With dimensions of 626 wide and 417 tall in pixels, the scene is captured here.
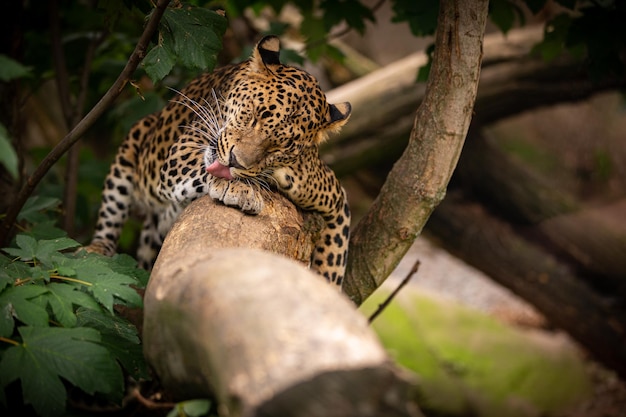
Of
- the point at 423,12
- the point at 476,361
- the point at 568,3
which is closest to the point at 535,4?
the point at 568,3

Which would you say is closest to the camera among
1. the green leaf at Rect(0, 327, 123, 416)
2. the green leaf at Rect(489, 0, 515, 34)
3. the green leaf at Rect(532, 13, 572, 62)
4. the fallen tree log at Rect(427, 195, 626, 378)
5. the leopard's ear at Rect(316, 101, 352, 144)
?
the green leaf at Rect(0, 327, 123, 416)

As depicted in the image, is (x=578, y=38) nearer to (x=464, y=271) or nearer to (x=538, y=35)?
(x=538, y=35)

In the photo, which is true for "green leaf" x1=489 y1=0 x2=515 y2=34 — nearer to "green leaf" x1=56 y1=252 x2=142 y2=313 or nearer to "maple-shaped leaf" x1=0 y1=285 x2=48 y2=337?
"green leaf" x1=56 y1=252 x2=142 y2=313

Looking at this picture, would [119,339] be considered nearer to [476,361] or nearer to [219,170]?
[219,170]

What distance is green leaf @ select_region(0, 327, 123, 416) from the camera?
8.53 feet

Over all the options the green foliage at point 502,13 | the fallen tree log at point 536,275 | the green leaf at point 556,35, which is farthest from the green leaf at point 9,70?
the fallen tree log at point 536,275

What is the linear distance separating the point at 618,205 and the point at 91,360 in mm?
14716

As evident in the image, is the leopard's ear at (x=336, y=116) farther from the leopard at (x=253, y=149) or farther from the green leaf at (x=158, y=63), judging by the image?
the green leaf at (x=158, y=63)

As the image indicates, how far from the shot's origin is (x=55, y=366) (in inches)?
105

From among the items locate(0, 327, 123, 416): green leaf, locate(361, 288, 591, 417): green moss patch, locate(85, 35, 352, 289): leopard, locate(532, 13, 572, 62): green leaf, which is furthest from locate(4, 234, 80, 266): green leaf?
locate(361, 288, 591, 417): green moss patch

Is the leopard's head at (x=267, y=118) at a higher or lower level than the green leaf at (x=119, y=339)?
higher

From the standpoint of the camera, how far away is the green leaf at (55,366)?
2.60 m

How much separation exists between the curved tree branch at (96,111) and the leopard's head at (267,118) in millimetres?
670

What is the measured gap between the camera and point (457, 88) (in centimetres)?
399
